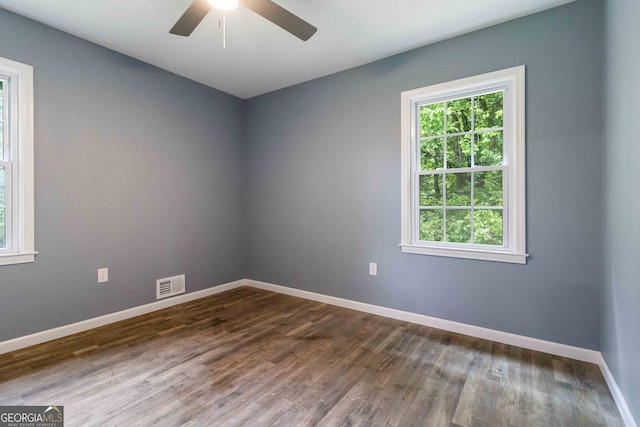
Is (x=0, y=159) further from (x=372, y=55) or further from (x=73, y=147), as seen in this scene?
(x=372, y=55)

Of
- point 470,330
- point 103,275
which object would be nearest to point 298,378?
point 470,330

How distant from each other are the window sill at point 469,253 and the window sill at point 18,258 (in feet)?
10.3

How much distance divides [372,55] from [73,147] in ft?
9.37

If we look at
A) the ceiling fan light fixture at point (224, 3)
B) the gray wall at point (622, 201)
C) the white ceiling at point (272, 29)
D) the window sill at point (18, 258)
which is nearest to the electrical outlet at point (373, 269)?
the gray wall at point (622, 201)

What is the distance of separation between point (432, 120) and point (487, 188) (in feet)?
2.66

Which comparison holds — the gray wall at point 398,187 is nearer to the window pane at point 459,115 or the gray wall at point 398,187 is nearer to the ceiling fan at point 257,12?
the window pane at point 459,115

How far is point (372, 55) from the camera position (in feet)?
9.47

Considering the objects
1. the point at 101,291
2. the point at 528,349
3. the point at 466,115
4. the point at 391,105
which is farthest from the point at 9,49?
the point at 528,349

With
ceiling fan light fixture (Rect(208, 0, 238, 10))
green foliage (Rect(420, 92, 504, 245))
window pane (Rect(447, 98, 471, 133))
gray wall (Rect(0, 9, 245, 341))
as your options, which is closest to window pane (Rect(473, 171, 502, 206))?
green foliage (Rect(420, 92, 504, 245))

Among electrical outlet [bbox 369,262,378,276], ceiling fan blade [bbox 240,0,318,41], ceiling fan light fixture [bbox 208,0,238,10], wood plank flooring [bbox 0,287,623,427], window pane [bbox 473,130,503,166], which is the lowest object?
wood plank flooring [bbox 0,287,623,427]

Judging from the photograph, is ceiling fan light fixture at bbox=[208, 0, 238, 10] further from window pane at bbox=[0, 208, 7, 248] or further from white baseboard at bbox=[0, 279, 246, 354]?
white baseboard at bbox=[0, 279, 246, 354]

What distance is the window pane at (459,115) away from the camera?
261 cm

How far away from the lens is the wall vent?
3143 millimetres

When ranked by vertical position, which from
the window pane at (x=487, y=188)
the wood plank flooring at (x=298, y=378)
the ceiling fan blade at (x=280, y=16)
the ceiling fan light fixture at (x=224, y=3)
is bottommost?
the wood plank flooring at (x=298, y=378)
